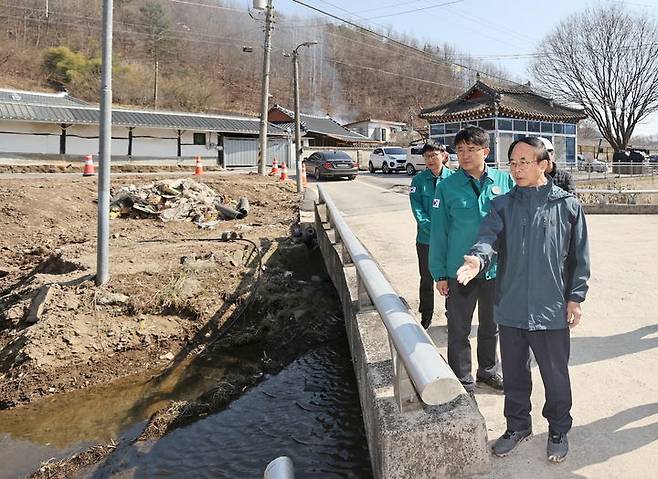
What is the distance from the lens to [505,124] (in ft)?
92.0

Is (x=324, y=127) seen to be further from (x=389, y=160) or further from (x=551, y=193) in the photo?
(x=551, y=193)

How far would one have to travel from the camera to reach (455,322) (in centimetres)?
335

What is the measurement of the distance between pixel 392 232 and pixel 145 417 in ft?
21.4

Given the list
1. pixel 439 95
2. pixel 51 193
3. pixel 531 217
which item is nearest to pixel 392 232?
pixel 531 217

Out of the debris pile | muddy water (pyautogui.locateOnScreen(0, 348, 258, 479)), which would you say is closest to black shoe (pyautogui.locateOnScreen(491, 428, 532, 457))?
muddy water (pyautogui.locateOnScreen(0, 348, 258, 479))

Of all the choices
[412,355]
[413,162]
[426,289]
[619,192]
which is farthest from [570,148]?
[412,355]

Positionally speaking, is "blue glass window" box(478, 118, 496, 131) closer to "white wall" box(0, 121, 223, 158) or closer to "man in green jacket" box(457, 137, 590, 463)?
"white wall" box(0, 121, 223, 158)

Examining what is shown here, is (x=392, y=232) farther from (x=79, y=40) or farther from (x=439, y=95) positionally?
(x=439, y=95)

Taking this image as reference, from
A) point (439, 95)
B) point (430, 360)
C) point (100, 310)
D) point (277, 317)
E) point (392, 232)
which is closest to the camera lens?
point (430, 360)

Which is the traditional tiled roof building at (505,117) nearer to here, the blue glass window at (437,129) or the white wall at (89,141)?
the blue glass window at (437,129)

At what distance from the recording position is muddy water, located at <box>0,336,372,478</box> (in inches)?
151

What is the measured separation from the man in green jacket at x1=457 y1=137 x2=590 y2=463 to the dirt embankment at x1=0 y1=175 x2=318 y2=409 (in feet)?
13.5

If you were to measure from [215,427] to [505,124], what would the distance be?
89.5 ft

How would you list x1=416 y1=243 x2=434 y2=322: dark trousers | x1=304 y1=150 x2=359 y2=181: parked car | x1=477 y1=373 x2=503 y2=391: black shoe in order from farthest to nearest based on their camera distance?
1. x1=304 y1=150 x2=359 y2=181: parked car
2. x1=416 y1=243 x2=434 y2=322: dark trousers
3. x1=477 y1=373 x2=503 y2=391: black shoe
